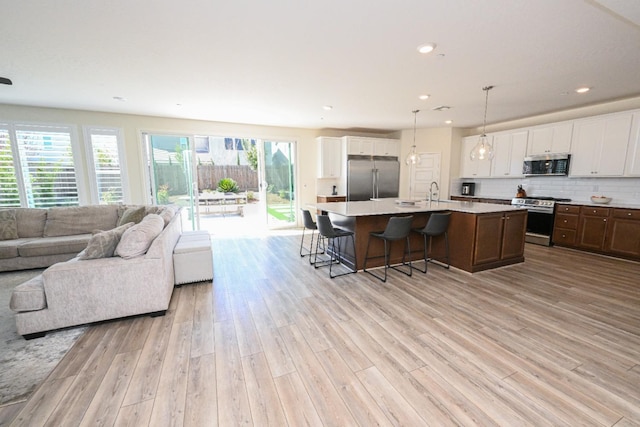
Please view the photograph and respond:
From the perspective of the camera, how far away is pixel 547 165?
5008 mm

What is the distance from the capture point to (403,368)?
182cm

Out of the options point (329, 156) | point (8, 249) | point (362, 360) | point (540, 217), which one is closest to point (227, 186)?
point (329, 156)

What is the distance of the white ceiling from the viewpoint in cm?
192

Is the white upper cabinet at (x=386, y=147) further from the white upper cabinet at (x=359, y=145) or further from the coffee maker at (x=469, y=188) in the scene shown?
the coffee maker at (x=469, y=188)

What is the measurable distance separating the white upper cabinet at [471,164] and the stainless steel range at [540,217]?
1.14 m

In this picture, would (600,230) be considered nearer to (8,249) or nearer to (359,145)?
(359,145)

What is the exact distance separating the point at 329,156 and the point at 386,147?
159 cm

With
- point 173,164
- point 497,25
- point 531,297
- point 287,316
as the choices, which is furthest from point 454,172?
point 173,164

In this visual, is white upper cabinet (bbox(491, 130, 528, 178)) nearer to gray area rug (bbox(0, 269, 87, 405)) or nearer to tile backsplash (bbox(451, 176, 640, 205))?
tile backsplash (bbox(451, 176, 640, 205))

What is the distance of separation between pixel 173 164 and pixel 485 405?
6254mm

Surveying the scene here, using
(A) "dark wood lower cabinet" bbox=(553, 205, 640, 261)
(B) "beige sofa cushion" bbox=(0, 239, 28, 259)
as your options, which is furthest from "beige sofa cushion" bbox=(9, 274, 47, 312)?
(A) "dark wood lower cabinet" bbox=(553, 205, 640, 261)

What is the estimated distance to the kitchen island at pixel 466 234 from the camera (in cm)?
356

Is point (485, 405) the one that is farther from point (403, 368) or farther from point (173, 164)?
point (173, 164)

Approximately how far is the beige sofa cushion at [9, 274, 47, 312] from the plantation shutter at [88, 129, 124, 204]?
361 centimetres
